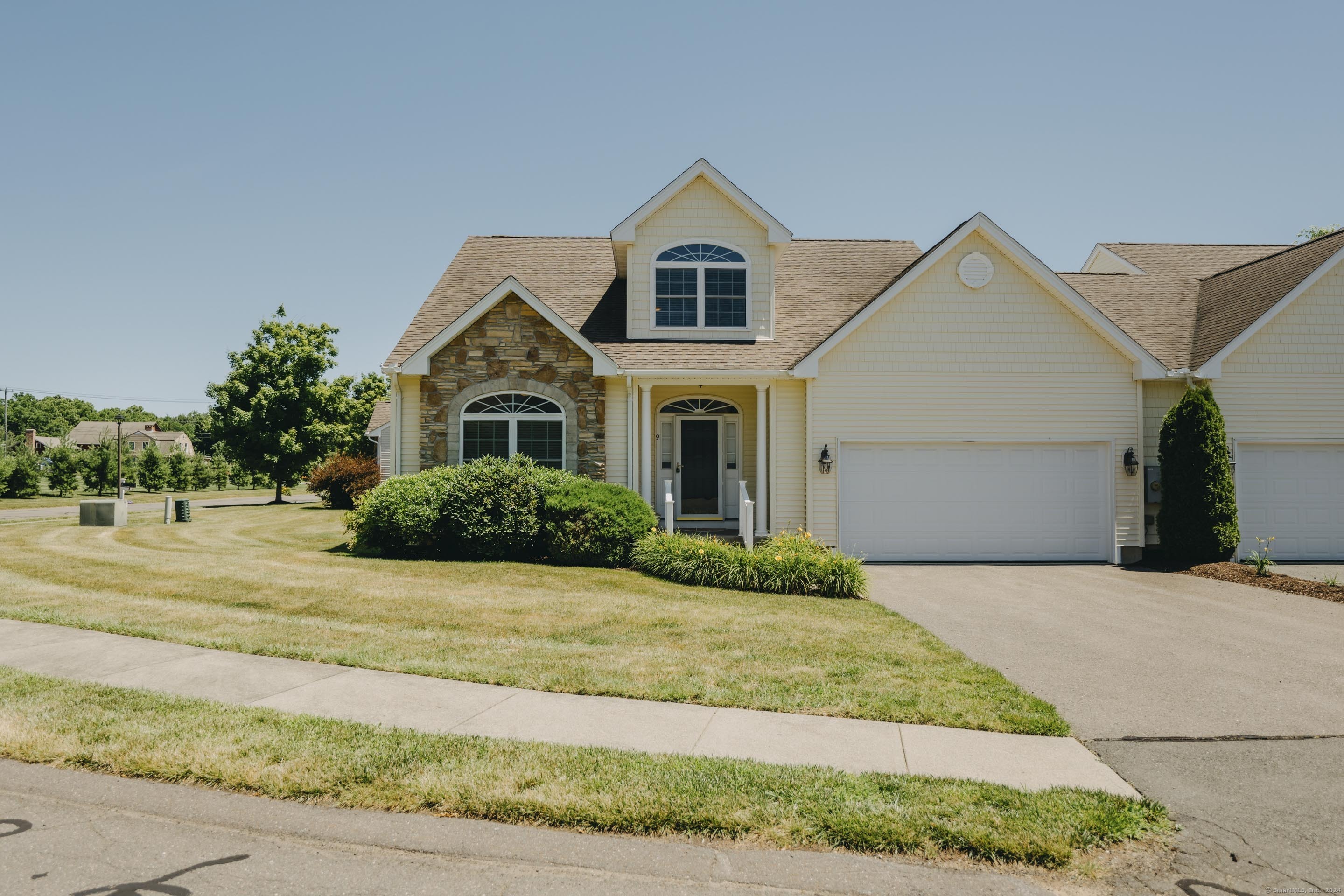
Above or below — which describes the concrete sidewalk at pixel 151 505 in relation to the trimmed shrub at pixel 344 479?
below

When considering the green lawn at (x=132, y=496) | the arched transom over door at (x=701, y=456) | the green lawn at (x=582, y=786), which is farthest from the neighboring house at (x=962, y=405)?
the green lawn at (x=132, y=496)

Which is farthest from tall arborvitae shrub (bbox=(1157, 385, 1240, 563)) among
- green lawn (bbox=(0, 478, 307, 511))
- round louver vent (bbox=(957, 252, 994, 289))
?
green lawn (bbox=(0, 478, 307, 511))

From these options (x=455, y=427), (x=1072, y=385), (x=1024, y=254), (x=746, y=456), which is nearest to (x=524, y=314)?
(x=455, y=427)

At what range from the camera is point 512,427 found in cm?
1571

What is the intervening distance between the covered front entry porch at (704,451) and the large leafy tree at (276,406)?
23273 millimetres

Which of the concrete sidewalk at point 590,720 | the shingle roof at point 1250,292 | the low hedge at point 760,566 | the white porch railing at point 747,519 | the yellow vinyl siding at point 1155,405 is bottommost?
the concrete sidewalk at point 590,720

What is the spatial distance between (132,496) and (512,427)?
4193cm

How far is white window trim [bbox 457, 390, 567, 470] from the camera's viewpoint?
15578mm

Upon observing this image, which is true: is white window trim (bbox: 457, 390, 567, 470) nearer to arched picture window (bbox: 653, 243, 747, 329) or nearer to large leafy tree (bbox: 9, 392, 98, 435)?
arched picture window (bbox: 653, 243, 747, 329)

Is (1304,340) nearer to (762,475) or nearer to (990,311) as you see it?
(990,311)

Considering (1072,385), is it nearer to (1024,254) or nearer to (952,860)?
(1024,254)

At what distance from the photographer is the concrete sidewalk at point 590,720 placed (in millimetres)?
4898

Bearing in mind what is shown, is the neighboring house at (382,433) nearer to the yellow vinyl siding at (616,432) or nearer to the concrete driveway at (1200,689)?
the yellow vinyl siding at (616,432)

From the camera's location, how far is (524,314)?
15523 mm
